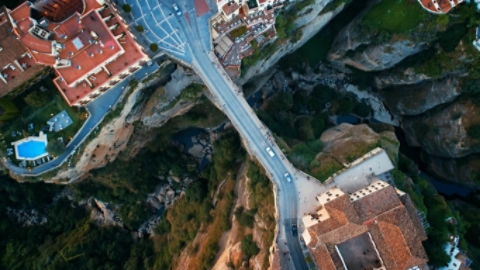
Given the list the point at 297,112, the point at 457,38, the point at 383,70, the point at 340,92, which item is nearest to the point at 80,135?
the point at 297,112

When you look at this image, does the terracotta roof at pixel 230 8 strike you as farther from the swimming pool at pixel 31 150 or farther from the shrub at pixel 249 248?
the swimming pool at pixel 31 150

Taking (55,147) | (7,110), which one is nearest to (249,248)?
(55,147)

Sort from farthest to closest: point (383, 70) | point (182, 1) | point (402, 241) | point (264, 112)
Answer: point (383, 70)
point (264, 112)
point (182, 1)
point (402, 241)

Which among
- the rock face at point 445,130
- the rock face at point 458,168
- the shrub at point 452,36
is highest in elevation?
the shrub at point 452,36

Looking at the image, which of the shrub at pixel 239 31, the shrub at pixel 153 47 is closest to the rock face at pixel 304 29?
the shrub at pixel 239 31

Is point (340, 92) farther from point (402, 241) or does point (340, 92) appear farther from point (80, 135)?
point (80, 135)
